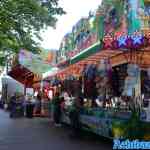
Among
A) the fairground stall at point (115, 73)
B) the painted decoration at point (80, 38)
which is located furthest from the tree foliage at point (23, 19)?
the fairground stall at point (115, 73)

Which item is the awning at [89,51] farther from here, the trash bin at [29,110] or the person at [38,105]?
the person at [38,105]

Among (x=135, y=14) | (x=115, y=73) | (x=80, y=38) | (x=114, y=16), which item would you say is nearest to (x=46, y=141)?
(x=115, y=73)

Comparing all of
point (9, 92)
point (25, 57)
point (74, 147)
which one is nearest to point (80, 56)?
point (74, 147)

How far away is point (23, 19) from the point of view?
37406mm

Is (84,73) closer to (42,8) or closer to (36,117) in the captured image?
(36,117)

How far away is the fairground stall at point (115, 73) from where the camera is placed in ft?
45.3

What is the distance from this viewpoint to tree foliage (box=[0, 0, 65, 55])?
33.2 meters

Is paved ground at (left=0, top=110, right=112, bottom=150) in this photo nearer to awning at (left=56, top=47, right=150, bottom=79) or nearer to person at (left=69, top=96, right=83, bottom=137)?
person at (left=69, top=96, right=83, bottom=137)

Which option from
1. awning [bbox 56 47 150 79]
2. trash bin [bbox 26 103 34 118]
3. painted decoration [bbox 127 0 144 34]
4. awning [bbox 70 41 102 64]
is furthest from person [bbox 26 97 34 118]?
painted decoration [bbox 127 0 144 34]

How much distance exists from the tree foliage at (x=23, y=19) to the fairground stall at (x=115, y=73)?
10.00 meters

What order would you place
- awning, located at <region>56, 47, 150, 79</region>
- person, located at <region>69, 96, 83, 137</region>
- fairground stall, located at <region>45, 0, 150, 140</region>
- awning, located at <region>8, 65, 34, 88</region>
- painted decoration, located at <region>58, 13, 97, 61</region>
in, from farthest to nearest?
awning, located at <region>8, 65, 34, 88</region> → painted decoration, located at <region>58, 13, 97, 61</region> → person, located at <region>69, 96, 83, 137</region> → awning, located at <region>56, 47, 150, 79</region> → fairground stall, located at <region>45, 0, 150, 140</region>

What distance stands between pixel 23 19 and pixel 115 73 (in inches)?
809

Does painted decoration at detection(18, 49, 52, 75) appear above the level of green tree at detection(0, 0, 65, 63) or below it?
below

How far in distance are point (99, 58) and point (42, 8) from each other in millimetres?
19180
